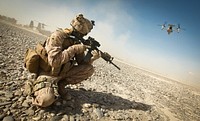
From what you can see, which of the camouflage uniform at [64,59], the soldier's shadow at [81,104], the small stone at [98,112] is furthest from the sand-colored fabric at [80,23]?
the small stone at [98,112]

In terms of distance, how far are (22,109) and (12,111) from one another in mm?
228

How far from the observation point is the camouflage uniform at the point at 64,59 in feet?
12.8

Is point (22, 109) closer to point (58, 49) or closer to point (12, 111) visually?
point (12, 111)

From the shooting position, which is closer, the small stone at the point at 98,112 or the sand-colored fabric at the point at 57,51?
the sand-colored fabric at the point at 57,51

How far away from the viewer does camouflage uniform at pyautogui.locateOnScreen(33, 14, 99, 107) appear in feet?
12.8

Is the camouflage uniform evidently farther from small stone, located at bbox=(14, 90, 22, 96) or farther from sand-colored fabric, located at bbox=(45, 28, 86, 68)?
small stone, located at bbox=(14, 90, 22, 96)

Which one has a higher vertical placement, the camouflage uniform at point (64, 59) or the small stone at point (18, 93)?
the camouflage uniform at point (64, 59)

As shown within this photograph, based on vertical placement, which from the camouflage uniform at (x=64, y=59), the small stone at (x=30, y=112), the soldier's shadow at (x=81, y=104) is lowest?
the small stone at (x=30, y=112)

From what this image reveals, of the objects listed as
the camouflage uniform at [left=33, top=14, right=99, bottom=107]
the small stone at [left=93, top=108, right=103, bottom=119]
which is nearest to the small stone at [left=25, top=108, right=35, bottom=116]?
the camouflage uniform at [left=33, top=14, right=99, bottom=107]

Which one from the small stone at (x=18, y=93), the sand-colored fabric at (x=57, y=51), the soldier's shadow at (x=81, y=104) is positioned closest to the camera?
the sand-colored fabric at (x=57, y=51)

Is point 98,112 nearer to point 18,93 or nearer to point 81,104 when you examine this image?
point 81,104

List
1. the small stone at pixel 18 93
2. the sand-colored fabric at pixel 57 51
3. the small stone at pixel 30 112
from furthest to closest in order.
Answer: the small stone at pixel 18 93 → the sand-colored fabric at pixel 57 51 → the small stone at pixel 30 112

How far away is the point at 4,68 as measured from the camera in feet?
20.0

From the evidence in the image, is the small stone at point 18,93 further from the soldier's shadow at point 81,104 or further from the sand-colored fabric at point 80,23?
the sand-colored fabric at point 80,23
